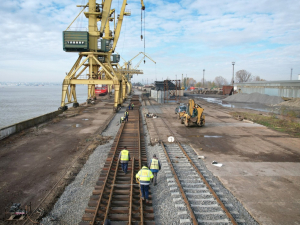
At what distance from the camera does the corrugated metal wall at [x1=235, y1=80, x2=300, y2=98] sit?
47897 millimetres

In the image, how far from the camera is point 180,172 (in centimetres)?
1019

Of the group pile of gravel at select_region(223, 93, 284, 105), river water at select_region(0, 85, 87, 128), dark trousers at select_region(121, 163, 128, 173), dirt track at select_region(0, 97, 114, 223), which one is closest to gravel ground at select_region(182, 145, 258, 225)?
dark trousers at select_region(121, 163, 128, 173)

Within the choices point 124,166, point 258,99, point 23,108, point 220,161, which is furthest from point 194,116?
point 23,108

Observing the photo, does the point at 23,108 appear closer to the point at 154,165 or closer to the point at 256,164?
the point at 154,165

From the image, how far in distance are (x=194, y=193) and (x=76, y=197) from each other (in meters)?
4.14

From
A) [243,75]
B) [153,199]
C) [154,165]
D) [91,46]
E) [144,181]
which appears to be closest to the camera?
[144,181]

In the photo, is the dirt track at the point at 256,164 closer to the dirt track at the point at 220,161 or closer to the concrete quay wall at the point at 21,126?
the dirt track at the point at 220,161

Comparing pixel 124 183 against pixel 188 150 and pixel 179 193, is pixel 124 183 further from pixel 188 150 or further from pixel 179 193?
pixel 188 150

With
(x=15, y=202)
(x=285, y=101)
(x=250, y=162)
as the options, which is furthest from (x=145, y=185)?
(x=285, y=101)

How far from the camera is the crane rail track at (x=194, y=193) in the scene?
6.74 m

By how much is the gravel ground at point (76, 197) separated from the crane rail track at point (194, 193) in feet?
9.98

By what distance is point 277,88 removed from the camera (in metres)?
52.7

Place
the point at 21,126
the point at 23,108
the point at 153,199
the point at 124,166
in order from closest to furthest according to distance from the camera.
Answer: the point at 153,199, the point at 124,166, the point at 21,126, the point at 23,108

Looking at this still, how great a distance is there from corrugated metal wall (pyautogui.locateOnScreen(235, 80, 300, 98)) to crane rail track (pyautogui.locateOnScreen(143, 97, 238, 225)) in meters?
46.0
